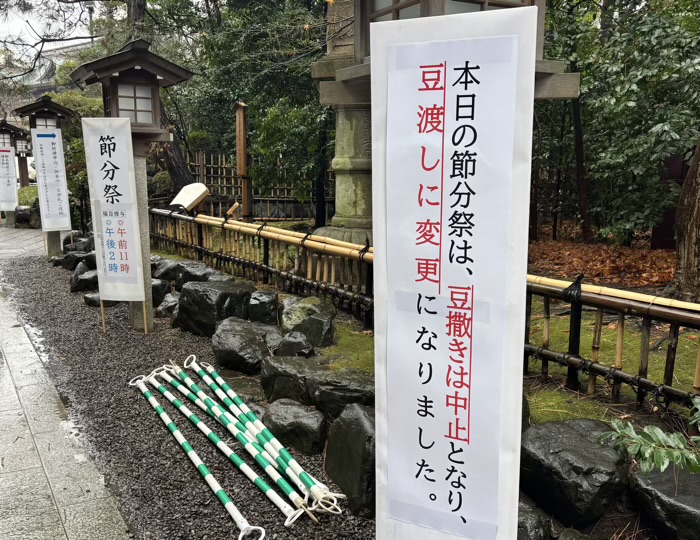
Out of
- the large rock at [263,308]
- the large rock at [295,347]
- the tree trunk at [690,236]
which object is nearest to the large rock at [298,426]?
the large rock at [295,347]

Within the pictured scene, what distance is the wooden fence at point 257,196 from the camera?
53.6 feet

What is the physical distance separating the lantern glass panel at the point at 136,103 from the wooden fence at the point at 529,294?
207 centimetres

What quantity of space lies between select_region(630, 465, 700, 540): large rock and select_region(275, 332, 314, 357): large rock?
9.73 ft

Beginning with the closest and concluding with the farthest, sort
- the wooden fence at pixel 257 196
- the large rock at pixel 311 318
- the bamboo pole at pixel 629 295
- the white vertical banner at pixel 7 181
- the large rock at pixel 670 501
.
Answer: the large rock at pixel 670 501
the bamboo pole at pixel 629 295
the large rock at pixel 311 318
the wooden fence at pixel 257 196
the white vertical banner at pixel 7 181

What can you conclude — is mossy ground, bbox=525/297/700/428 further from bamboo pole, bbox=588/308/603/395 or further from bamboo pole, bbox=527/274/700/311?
bamboo pole, bbox=527/274/700/311

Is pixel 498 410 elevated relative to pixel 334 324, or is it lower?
elevated

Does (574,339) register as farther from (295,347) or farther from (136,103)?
(136,103)

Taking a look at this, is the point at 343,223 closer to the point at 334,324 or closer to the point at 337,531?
the point at 334,324

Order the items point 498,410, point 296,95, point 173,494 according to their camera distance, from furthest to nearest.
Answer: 1. point 296,95
2. point 173,494
3. point 498,410

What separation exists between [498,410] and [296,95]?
496 inches

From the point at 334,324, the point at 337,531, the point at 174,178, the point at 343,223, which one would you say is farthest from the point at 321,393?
the point at 174,178

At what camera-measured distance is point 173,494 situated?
3656mm

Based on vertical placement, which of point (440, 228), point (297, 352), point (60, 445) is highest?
point (440, 228)

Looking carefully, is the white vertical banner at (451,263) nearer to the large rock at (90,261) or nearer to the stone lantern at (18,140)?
the large rock at (90,261)
